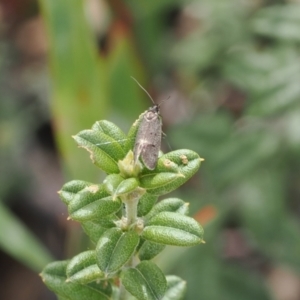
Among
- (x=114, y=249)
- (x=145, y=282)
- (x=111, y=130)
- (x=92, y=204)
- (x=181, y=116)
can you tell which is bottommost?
(x=181, y=116)

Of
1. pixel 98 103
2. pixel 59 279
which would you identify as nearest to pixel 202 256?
pixel 98 103

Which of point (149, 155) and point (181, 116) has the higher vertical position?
point (149, 155)

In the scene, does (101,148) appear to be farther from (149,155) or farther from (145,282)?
(145,282)

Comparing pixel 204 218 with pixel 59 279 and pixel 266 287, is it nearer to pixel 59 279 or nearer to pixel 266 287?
pixel 266 287

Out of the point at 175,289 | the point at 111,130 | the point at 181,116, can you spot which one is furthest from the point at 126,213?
the point at 181,116

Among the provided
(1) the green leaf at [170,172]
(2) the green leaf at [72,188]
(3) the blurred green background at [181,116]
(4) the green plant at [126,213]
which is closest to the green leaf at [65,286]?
(4) the green plant at [126,213]

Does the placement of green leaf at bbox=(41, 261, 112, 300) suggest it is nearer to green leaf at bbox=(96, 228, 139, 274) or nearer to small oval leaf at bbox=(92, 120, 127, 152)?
green leaf at bbox=(96, 228, 139, 274)
